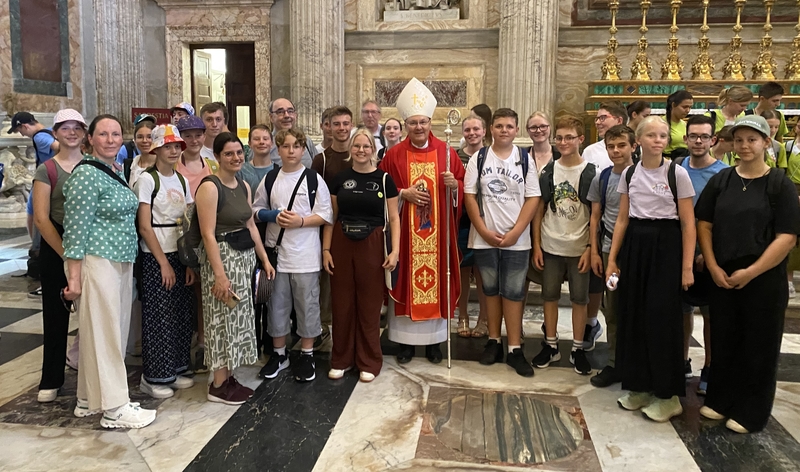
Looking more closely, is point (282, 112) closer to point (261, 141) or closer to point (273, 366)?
point (261, 141)

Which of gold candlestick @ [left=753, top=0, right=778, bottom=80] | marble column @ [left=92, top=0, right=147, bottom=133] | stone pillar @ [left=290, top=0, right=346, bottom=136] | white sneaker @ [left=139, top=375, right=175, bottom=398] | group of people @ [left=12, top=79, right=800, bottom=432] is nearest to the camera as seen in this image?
group of people @ [left=12, top=79, right=800, bottom=432]

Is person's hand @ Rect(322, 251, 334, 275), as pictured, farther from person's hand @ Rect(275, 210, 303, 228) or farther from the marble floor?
the marble floor

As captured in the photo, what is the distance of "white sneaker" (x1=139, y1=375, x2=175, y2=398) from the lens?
3.64 m

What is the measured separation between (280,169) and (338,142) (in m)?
0.55

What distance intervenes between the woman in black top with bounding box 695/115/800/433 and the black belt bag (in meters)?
2.64

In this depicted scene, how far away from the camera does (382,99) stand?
9.98 m

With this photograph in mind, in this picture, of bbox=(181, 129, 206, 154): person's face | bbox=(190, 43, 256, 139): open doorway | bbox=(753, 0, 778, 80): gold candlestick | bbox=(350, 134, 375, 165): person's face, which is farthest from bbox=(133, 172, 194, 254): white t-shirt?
bbox=(753, 0, 778, 80): gold candlestick

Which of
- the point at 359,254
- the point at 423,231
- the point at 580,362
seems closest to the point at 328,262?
the point at 359,254

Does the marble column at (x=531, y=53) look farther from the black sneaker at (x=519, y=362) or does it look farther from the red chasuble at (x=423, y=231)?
the black sneaker at (x=519, y=362)

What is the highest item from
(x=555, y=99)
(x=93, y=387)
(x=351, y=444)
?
(x=555, y=99)

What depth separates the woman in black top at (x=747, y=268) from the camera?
120 inches

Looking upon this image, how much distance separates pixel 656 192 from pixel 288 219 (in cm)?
221

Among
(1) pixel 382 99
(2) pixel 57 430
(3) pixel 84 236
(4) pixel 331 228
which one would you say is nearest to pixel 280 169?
(4) pixel 331 228

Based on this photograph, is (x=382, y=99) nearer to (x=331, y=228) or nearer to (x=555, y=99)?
(x=555, y=99)
